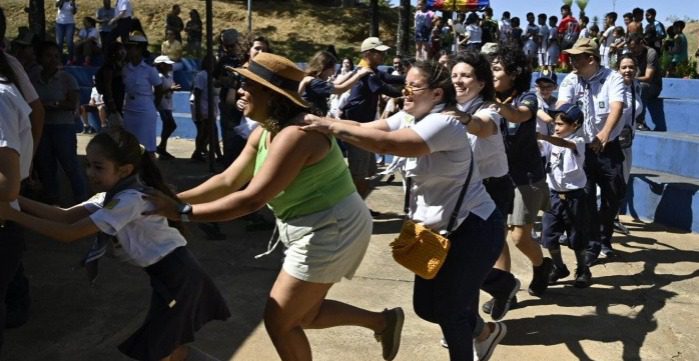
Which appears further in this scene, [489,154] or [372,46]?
[372,46]

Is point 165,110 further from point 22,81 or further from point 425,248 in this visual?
point 425,248

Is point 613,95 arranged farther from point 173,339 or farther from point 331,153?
point 173,339

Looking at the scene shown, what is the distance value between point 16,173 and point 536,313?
3.27 m

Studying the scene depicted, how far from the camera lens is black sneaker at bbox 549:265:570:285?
5.69m

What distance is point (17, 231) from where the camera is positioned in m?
3.64

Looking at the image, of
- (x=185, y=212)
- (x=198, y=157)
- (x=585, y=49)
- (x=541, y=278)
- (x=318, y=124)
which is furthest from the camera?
(x=198, y=157)

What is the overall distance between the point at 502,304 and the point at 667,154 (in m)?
5.31

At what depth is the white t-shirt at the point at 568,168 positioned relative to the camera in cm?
569

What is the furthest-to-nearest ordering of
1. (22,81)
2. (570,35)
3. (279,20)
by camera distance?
(279,20) → (570,35) → (22,81)

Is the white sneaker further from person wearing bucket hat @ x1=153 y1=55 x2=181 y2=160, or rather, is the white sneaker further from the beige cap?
person wearing bucket hat @ x1=153 y1=55 x2=181 y2=160

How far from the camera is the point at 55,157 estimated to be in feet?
23.8

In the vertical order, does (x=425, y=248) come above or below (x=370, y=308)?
above

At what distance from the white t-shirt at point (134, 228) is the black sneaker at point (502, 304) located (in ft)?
6.85

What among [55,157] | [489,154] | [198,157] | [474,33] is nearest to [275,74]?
[489,154]
